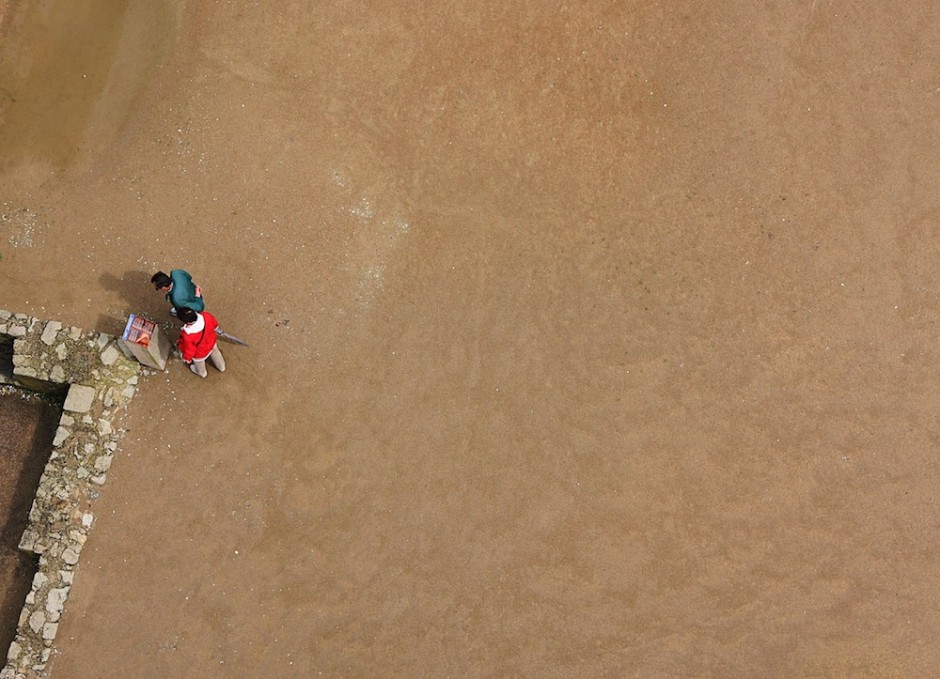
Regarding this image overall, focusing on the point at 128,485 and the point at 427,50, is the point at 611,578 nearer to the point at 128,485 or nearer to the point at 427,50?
the point at 128,485

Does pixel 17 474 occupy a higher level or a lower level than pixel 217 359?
lower

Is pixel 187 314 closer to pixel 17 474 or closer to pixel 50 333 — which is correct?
pixel 50 333

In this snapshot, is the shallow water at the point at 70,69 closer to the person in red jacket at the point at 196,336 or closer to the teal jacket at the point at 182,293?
the teal jacket at the point at 182,293

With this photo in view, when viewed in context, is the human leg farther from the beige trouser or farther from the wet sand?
the wet sand

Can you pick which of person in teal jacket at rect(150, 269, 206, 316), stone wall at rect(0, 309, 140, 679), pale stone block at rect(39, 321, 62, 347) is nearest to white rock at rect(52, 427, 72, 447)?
stone wall at rect(0, 309, 140, 679)

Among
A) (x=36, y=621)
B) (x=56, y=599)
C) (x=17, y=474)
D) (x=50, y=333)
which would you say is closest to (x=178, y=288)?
(x=50, y=333)

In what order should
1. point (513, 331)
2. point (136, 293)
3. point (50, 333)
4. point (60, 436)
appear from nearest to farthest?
point (60, 436) → point (50, 333) → point (136, 293) → point (513, 331)

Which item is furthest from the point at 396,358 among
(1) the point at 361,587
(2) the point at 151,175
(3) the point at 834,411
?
(3) the point at 834,411
